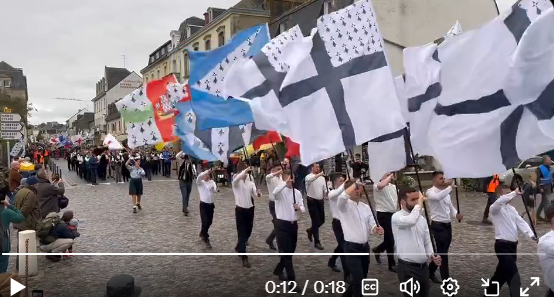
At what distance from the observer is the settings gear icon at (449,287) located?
6141 mm

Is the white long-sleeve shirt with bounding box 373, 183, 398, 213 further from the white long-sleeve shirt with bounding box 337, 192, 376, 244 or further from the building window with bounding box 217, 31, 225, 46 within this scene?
the building window with bounding box 217, 31, 225, 46

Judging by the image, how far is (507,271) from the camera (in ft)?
18.2

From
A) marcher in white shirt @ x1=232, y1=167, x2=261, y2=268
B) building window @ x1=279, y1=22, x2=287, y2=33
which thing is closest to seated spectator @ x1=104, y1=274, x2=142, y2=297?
marcher in white shirt @ x1=232, y1=167, x2=261, y2=268

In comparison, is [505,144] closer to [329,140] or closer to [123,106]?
[329,140]

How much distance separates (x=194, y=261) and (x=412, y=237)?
4.13 m

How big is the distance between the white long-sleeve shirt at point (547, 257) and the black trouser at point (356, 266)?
188 cm

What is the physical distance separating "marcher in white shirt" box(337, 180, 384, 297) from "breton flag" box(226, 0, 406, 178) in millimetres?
416

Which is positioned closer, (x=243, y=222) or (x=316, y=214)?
(x=243, y=222)

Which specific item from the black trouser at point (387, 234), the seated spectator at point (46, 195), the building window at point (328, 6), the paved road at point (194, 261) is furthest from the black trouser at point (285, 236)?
the building window at point (328, 6)

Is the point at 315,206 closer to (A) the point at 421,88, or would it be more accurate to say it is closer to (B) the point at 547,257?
(A) the point at 421,88

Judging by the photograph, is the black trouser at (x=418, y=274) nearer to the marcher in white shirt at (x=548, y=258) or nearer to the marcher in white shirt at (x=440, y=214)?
the marcher in white shirt at (x=548, y=258)

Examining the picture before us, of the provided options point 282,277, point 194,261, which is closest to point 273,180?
point 194,261

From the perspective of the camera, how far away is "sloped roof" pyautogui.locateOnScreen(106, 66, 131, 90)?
75.5 m

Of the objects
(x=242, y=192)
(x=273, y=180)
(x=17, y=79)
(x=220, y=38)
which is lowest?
(x=242, y=192)
